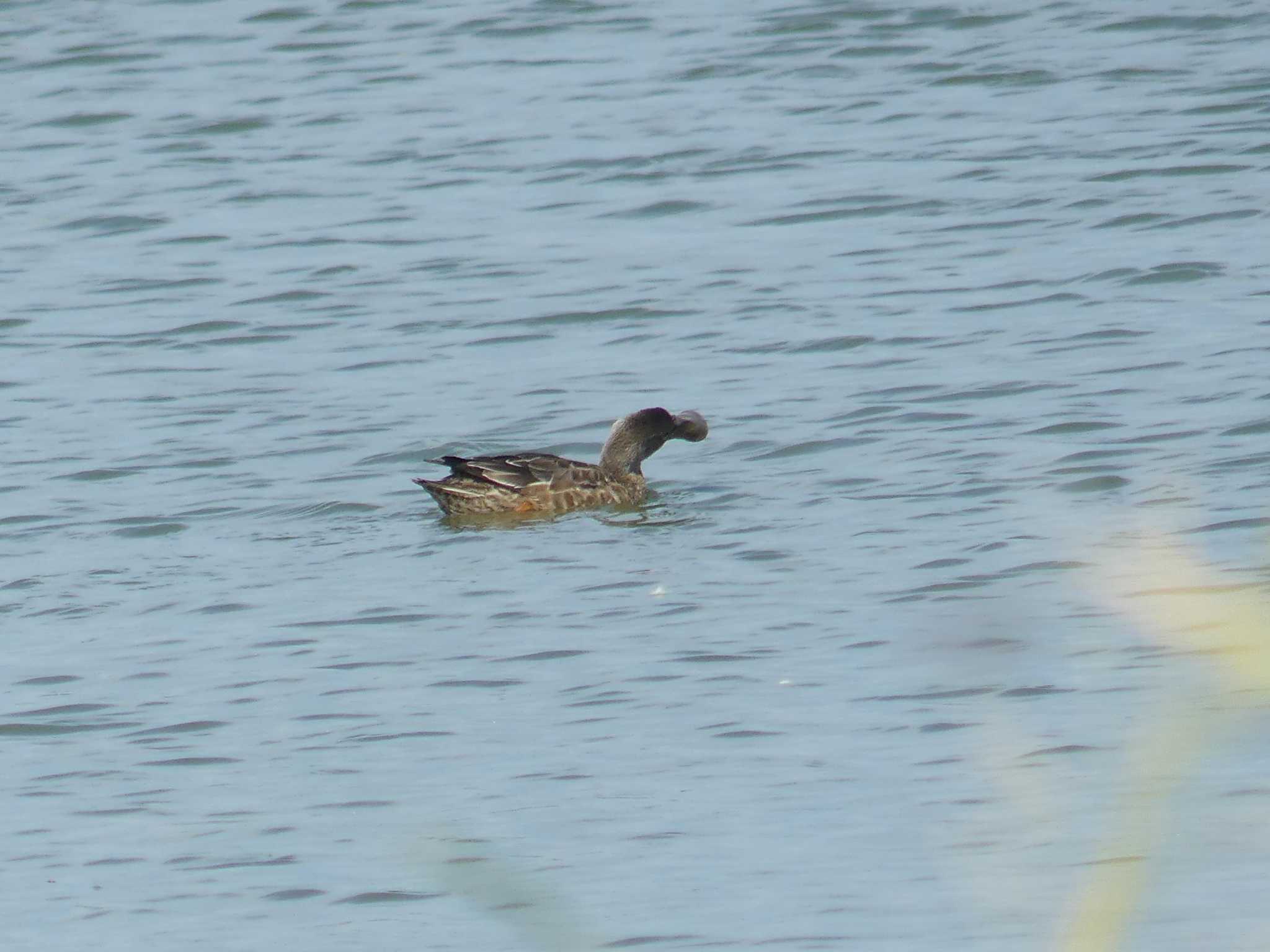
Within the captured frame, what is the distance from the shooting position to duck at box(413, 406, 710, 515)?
10.5m

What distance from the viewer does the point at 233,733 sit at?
24.6ft

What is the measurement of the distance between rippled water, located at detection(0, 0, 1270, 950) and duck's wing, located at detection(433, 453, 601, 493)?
0.84 feet

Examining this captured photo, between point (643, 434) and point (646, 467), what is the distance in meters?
0.92

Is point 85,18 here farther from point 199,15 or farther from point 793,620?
point 793,620

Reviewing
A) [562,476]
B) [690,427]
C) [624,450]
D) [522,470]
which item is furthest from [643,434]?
[522,470]

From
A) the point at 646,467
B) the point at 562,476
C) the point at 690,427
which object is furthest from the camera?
the point at 646,467

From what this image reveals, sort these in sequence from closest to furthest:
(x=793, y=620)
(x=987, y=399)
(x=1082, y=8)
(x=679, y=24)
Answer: (x=793, y=620) < (x=987, y=399) < (x=1082, y=8) < (x=679, y=24)

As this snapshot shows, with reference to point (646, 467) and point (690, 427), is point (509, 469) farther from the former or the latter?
point (646, 467)

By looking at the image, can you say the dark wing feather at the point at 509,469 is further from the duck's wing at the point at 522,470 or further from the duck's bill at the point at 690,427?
the duck's bill at the point at 690,427

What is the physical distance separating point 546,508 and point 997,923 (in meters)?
5.63

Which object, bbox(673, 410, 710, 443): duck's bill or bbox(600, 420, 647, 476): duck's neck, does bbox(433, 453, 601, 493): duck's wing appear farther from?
bbox(673, 410, 710, 443): duck's bill

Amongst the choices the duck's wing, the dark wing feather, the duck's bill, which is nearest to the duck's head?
the duck's bill

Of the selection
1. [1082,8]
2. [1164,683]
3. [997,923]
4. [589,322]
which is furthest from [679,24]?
[997,923]

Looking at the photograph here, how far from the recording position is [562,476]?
10.8m
